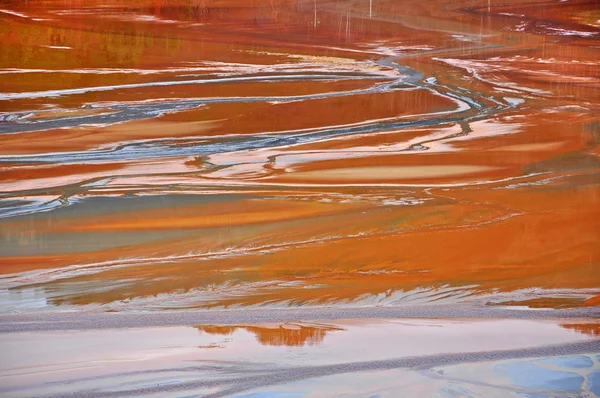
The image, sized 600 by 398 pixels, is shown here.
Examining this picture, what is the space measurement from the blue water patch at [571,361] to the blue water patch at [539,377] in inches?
2.5

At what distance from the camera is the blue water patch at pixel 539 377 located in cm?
317

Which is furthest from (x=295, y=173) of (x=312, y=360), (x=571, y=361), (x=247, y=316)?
(x=571, y=361)

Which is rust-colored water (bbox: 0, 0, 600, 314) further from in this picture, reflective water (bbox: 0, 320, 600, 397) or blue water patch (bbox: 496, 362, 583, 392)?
blue water patch (bbox: 496, 362, 583, 392)

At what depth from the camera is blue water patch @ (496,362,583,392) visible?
317 centimetres

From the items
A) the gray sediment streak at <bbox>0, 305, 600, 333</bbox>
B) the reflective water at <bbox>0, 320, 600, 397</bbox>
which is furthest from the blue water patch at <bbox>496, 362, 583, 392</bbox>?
the gray sediment streak at <bbox>0, 305, 600, 333</bbox>

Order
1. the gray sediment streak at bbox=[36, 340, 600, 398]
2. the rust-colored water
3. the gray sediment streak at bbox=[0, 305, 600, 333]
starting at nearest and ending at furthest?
the gray sediment streak at bbox=[36, 340, 600, 398] → the gray sediment streak at bbox=[0, 305, 600, 333] → the rust-colored water

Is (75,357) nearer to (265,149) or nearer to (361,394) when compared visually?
(361,394)

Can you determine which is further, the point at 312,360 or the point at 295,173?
the point at 295,173

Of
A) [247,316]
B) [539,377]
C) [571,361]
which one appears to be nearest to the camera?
[539,377]

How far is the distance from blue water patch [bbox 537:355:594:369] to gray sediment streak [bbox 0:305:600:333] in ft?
1.56

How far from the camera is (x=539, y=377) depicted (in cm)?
325

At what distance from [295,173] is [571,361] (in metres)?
3.21

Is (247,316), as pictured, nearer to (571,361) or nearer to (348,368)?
(348,368)

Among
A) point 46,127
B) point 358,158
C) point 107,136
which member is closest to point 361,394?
point 358,158
